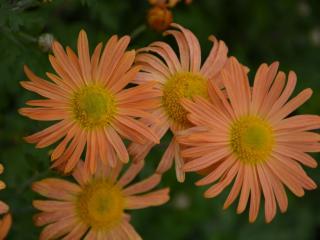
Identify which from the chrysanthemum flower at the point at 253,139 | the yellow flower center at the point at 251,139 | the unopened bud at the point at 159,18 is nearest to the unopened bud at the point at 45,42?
the unopened bud at the point at 159,18

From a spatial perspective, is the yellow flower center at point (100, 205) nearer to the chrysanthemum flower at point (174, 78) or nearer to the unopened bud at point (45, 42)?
the chrysanthemum flower at point (174, 78)

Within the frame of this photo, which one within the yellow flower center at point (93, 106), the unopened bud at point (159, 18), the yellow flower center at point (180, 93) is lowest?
the yellow flower center at point (93, 106)

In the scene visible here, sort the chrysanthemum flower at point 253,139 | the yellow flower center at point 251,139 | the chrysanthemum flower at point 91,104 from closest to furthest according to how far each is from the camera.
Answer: the chrysanthemum flower at point 91,104
the chrysanthemum flower at point 253,139
the yellow flower center at point 251,139

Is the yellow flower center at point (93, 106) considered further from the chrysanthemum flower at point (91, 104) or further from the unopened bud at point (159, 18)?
the unopened bud at point (159, 18)

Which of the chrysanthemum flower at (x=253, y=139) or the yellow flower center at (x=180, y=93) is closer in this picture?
the chrysanthemum flower at (x=253, y=139)

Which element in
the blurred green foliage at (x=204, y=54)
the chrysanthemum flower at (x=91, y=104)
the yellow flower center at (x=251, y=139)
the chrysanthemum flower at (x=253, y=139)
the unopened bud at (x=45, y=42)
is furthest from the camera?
the blurred green foliage at (x=204, y=54)

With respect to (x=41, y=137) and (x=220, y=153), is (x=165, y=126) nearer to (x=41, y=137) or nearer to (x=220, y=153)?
(x=220, y=153)

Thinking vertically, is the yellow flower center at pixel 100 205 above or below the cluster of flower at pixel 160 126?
below

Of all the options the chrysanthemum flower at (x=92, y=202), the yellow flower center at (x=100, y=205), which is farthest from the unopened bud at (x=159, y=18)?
the yellow flower center at (x=100, y=205)

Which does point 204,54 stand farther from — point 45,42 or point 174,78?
point 45,42
